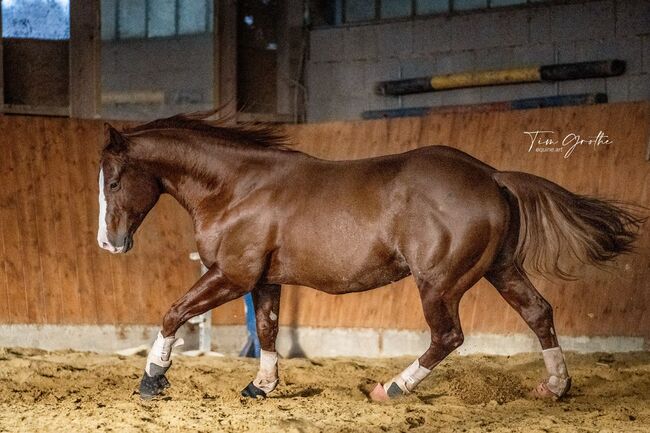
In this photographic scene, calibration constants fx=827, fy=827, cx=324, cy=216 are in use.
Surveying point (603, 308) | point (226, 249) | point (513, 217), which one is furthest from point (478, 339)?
point (226, 249)

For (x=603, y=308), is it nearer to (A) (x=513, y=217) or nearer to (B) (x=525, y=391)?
(B) (x=525, y=391)

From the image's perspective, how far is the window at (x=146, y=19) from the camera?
1052cm

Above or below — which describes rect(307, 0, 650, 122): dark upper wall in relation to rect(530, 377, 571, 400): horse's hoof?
above

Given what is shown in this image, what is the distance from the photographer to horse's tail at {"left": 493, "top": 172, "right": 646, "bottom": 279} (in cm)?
512

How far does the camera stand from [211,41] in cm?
1034

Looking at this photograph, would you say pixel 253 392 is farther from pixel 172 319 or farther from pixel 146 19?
pixel 146 19

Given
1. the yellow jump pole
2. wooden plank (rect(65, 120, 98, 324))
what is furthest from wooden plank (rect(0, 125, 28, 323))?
the yellow jump pole

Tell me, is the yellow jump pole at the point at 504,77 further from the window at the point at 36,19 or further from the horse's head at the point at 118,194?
the horse's head at the point at 118,194

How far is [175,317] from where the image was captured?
5.10 metres

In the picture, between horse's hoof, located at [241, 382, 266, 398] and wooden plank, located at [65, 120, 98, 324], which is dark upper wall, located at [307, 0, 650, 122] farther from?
horse's hoof, located at [241, 382, 266, 398]

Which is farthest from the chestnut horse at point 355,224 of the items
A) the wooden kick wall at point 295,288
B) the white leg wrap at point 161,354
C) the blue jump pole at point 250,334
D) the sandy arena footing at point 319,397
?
the blue jump pole at point 250,334

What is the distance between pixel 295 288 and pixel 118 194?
3318 millimetres

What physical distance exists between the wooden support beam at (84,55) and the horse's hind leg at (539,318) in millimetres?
5573

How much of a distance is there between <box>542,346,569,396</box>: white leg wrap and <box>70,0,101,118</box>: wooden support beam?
233 inches
